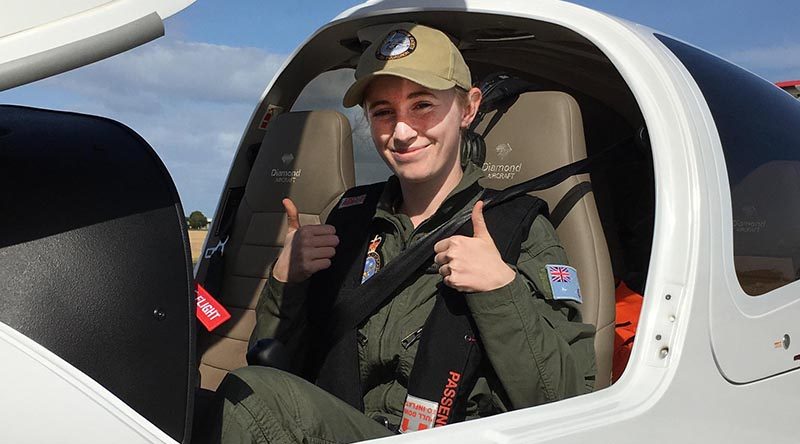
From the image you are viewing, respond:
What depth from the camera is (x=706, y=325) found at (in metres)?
1.63

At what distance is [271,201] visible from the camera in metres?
2.61

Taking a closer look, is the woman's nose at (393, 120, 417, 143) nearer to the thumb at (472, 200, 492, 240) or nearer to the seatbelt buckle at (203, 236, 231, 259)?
the thumb at (472, 200, 492, 240)

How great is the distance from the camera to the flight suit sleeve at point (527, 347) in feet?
4.92

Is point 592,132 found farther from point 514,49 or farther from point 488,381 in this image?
point 488,381

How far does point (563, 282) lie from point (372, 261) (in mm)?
490

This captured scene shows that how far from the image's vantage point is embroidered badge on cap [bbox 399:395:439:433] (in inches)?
61.1

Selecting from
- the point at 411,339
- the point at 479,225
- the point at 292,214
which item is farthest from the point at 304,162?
the point at 479,225

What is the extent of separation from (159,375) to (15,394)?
0.60 feet

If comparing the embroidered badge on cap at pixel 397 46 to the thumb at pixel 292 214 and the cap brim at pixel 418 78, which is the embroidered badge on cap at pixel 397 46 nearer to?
the cap brim at pixel 418 78

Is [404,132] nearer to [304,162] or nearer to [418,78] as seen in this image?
[418,78]

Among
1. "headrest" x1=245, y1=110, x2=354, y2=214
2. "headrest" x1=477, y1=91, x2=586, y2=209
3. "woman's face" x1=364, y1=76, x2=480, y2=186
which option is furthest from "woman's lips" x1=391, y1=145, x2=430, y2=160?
"headrest" x1=245, y1=110, x2=354, y2=214

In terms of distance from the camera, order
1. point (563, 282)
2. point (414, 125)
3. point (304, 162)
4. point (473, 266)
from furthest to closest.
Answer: point (304, 162) → point (414, 125) → point (563, 282) → point (473, 266)

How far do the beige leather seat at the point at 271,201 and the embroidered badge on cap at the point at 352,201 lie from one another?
Answer: 13.8 inches

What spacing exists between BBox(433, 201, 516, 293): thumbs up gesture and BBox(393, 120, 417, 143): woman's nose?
332 mm
